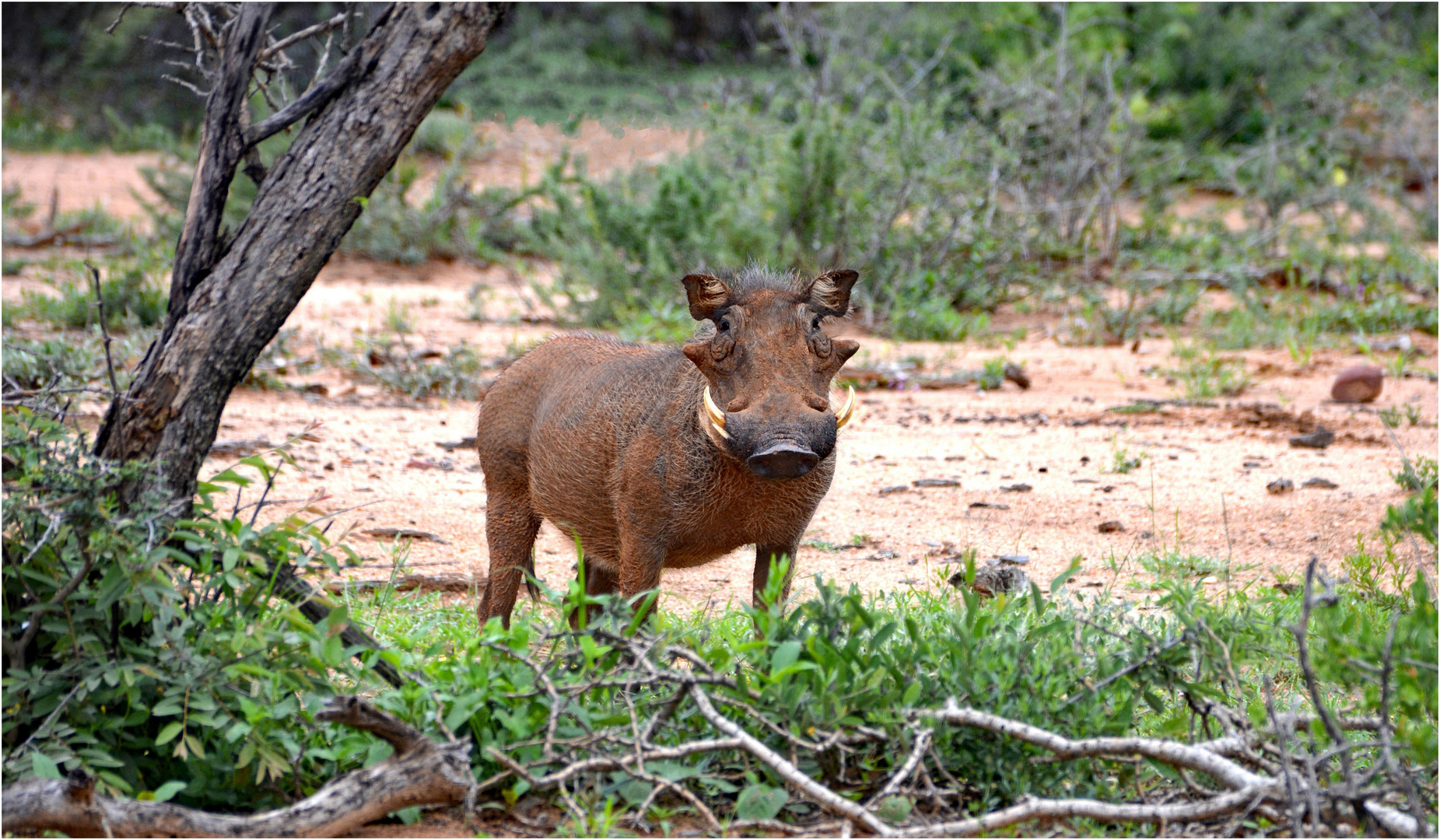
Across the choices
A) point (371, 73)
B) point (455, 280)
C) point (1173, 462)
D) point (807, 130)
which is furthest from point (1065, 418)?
point (455, 280)

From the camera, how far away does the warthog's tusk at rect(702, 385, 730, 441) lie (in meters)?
2.79

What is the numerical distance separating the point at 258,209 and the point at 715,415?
41.7 inches

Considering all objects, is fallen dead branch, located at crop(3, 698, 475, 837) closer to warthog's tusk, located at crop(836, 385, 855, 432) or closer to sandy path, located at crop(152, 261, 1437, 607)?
warthog's tusk, located at crop(836, 385, 855, 432)

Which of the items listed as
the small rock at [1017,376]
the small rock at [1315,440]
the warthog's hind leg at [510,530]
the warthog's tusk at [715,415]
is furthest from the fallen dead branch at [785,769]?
the small rock at [1017,376]

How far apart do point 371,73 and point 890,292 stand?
6.39 meters

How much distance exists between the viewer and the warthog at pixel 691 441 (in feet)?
9.14

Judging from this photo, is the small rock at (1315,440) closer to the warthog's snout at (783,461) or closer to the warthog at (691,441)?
the warthog at (691,441)

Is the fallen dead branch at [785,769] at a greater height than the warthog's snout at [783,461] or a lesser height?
lesser

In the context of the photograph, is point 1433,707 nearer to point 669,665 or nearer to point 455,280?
point 669,665

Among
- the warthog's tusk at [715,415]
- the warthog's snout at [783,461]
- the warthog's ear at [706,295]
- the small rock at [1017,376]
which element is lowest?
the small rock at [1017,376]

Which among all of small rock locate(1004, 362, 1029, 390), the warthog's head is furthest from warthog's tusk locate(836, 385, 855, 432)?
small rock locate(1004, 362, 1029, 390)

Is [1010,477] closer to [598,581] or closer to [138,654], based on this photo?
[598,581]

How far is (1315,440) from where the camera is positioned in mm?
5648

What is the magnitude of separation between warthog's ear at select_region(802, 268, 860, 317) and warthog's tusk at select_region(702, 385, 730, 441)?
1.17 feet
